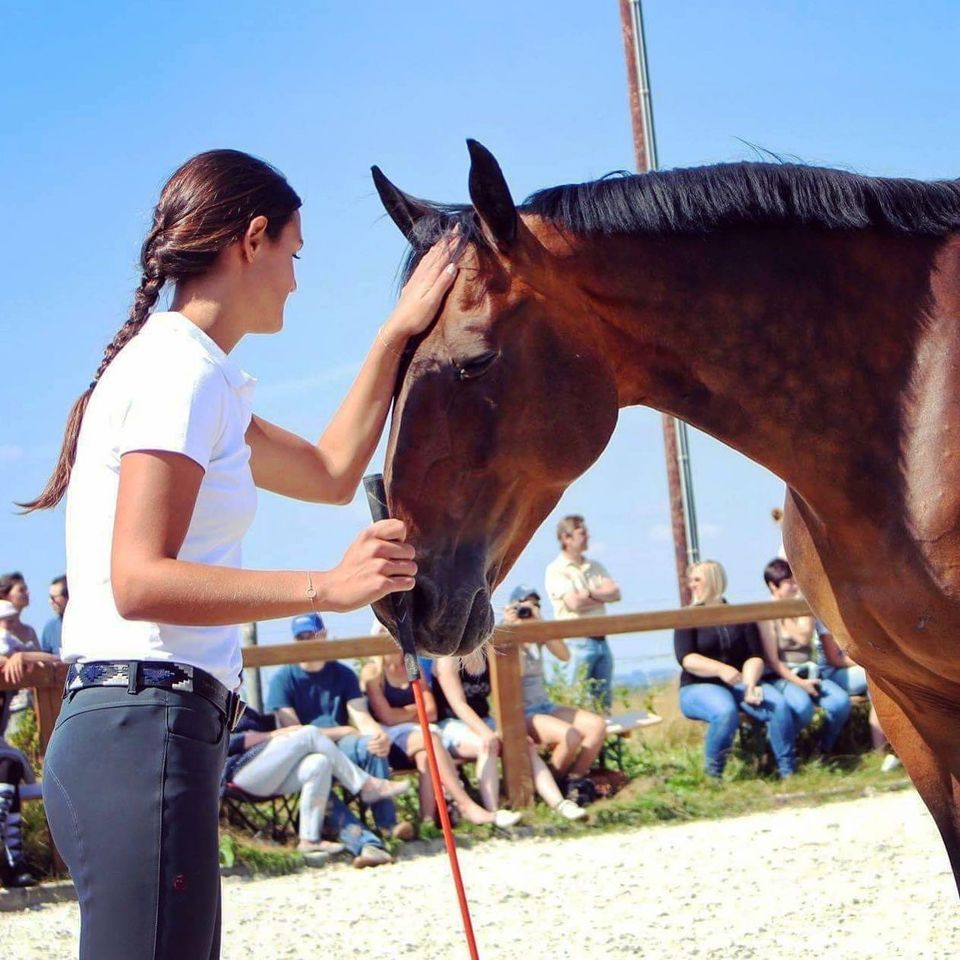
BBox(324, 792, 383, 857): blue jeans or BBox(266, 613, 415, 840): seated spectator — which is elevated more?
BBox(266, 613, 415, 840): seated spectator

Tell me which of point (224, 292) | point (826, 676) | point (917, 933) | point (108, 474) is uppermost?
point (224, 292)

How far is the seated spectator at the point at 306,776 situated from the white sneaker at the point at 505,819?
0.70 meters

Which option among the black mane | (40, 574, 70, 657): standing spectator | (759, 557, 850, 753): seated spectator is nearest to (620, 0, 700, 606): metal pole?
(759, 557, 850, 753): seated spectator

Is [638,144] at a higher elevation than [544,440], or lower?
higher

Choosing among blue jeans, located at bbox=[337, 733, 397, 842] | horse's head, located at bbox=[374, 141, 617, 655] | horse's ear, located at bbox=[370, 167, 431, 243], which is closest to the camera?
horse's head, located at bbox=[374, 141, 617, 655]

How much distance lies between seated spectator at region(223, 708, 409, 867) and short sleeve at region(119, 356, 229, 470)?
14.9ft

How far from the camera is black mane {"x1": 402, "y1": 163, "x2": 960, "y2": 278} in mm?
2436

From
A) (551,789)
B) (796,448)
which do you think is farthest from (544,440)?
(551,789)

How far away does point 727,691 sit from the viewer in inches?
288

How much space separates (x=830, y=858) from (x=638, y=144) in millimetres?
8536

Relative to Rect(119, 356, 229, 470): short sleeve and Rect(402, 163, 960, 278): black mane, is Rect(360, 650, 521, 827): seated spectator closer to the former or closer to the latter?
Rect(402, 163, 960, 278): black mane

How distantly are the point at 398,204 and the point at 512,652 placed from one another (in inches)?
177

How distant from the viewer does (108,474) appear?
1685mm

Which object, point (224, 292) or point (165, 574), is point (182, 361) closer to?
point (224, 292)
